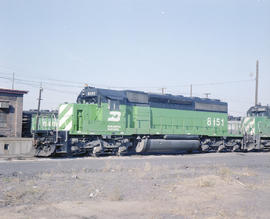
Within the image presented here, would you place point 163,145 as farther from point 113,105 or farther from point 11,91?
point 11,91

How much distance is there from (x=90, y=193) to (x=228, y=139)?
17.6 m

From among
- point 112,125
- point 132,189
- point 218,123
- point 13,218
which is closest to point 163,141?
point 112,125

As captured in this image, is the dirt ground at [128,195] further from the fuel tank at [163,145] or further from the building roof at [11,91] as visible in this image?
the building roof at [11,91]

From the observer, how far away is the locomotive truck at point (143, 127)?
16.2 meters

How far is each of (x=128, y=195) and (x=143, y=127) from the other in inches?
452

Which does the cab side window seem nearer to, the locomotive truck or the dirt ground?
the locomotive truck

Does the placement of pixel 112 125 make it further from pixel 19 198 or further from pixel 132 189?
pixel 19 198

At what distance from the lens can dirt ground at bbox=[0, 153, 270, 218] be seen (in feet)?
18.7

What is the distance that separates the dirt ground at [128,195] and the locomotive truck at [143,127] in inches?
223

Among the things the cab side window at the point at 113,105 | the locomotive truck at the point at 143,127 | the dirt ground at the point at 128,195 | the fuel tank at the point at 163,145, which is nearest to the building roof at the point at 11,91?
the locomotive truck at the point at 143,127

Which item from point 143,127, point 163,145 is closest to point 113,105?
point 143,127

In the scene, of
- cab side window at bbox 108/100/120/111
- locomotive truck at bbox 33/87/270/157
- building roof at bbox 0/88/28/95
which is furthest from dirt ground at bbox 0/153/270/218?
building roof at bbox 0/88/28/95

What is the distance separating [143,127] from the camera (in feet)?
60.9

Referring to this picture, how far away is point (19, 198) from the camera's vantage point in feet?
21.6
